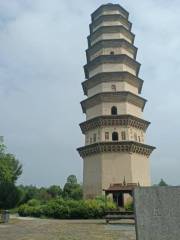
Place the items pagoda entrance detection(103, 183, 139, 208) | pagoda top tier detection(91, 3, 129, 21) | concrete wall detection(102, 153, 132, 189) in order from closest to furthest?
1. pagoda entrance detection(103, 183, 139, 208)
2. concrete wall detection(102, 153, 132, 189)
3. pagoda top tier detection(91, 3, 129, 21)

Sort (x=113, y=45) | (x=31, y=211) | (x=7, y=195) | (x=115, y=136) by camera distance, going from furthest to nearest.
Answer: (x=7, y=195)
(x=113, y=45)
(x=115, y=136)
(x=31, y=211)

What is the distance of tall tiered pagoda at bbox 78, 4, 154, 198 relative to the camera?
2511 centimetres

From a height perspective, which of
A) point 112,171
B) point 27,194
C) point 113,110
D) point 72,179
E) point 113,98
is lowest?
point 112,171

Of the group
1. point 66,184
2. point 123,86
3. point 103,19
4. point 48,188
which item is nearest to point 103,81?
point 123,86

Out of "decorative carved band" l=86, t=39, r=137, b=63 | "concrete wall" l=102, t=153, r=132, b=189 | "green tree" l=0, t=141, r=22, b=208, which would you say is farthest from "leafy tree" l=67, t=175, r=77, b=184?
"concrete wall" l=102, t=153, r=132, b=189

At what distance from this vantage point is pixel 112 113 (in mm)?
26938

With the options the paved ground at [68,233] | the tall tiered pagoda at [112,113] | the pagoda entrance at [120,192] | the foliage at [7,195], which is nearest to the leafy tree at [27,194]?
the foliage at [7,195]

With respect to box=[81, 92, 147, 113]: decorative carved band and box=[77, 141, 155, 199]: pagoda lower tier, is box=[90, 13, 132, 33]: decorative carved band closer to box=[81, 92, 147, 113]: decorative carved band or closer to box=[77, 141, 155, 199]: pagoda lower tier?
box=[81, 92, 147, 113]: decorative carved band

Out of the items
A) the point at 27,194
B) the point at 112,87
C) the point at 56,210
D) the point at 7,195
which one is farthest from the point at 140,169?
the point at 27,194

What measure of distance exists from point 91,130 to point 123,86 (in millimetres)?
4135

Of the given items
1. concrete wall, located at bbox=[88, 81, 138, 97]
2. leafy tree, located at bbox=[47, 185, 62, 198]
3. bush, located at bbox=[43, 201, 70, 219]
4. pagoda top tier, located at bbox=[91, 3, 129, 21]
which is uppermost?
pagoda top tier, located at bbox=[91, 3, 129, 21]

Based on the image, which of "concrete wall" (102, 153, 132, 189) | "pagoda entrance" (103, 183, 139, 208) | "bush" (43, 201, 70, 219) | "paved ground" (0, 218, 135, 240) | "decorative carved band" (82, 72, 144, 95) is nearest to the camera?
"paved ground" (0, 218, 135, 240)

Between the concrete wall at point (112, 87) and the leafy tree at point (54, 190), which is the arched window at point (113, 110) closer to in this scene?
the concrete wall at point (112, 87)

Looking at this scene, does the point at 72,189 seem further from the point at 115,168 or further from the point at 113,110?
the point at 115,168
